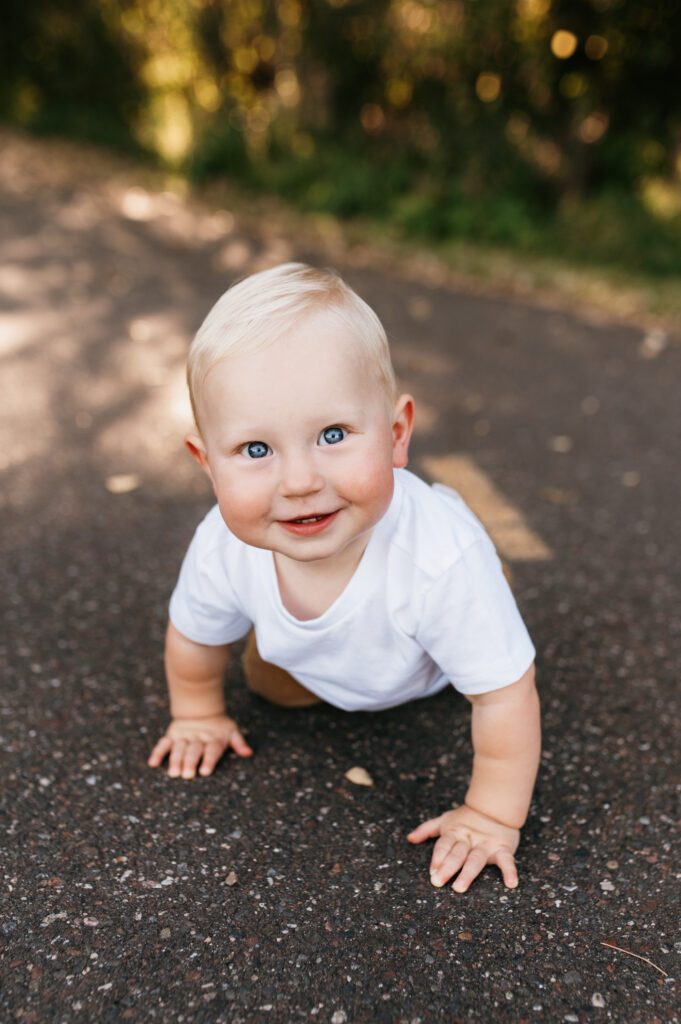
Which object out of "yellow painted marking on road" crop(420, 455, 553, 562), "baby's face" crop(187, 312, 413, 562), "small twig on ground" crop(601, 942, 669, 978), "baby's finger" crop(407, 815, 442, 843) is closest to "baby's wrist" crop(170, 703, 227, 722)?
"baby's finger" crop(407, 815, 442, 843)

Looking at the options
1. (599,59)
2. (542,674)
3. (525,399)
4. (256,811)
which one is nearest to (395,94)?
(599,59)

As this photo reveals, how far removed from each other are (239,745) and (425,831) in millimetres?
472

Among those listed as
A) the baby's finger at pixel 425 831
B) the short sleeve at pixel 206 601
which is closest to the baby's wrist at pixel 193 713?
the short sleeve at pixel 206 601

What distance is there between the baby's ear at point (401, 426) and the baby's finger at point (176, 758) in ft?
2.71

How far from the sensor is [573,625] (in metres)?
2.65

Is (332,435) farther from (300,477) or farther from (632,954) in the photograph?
(632,954)

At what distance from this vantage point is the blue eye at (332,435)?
5.21 feet

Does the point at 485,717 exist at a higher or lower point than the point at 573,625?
higher

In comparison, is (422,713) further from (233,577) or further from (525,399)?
(525,399)

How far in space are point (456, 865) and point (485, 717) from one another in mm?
285

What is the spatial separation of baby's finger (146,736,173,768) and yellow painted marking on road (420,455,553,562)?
1.21 m

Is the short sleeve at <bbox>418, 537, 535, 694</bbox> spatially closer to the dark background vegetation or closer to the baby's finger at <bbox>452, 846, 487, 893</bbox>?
the baby's finger at <bbox>452, 846, 487, 893</bbox>

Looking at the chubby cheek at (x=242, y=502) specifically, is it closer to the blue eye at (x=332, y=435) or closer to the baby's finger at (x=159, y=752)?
the blue eye at (x=332, y=435)

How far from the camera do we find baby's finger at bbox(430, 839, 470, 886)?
181 centimetres
